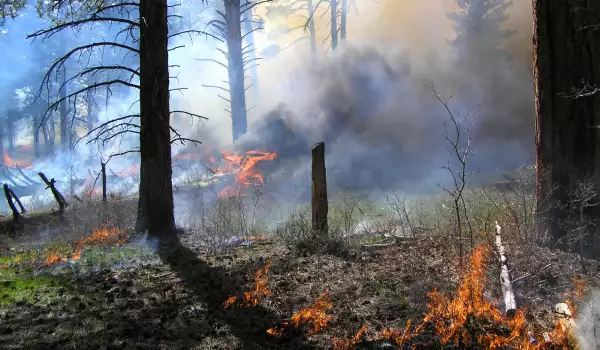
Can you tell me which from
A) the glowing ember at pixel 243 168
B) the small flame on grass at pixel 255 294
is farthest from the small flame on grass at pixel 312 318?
the glowing ember at pixel 243 168

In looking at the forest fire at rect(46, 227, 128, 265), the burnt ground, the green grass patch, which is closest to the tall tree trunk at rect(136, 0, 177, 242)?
the forest fire at rect(46, 227, 128, 265)

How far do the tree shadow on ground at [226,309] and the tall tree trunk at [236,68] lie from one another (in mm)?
14861

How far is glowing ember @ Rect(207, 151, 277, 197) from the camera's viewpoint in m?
15.5

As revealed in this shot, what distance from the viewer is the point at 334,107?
18.6 m

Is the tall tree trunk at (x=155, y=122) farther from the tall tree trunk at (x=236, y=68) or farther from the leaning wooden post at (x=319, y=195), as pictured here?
the tall tree trunk at (x=236, y=68)

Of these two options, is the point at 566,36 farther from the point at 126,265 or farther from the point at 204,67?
the point at 204,67

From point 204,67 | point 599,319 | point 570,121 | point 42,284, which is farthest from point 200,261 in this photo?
point 204,67

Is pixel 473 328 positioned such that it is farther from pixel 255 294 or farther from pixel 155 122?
pixel 155 122

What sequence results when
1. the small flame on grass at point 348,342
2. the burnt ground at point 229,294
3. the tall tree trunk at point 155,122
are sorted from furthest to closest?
the tall tree trunk at point 155,122 → the burnt ground at point 229,294 → the small flame on grass at point 348,342

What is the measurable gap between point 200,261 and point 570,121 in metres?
5.54

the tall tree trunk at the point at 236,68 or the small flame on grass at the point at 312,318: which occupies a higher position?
the tall tree trunk at the point at 236,68

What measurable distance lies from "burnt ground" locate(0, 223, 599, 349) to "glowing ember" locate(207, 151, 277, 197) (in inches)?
344

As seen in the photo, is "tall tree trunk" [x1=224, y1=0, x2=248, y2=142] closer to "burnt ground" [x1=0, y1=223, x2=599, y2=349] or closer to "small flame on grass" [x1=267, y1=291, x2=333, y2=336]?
"burnt ground" [x1=0, y1=223, x2=599, y2=349]

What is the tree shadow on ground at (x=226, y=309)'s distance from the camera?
3.59 meters
